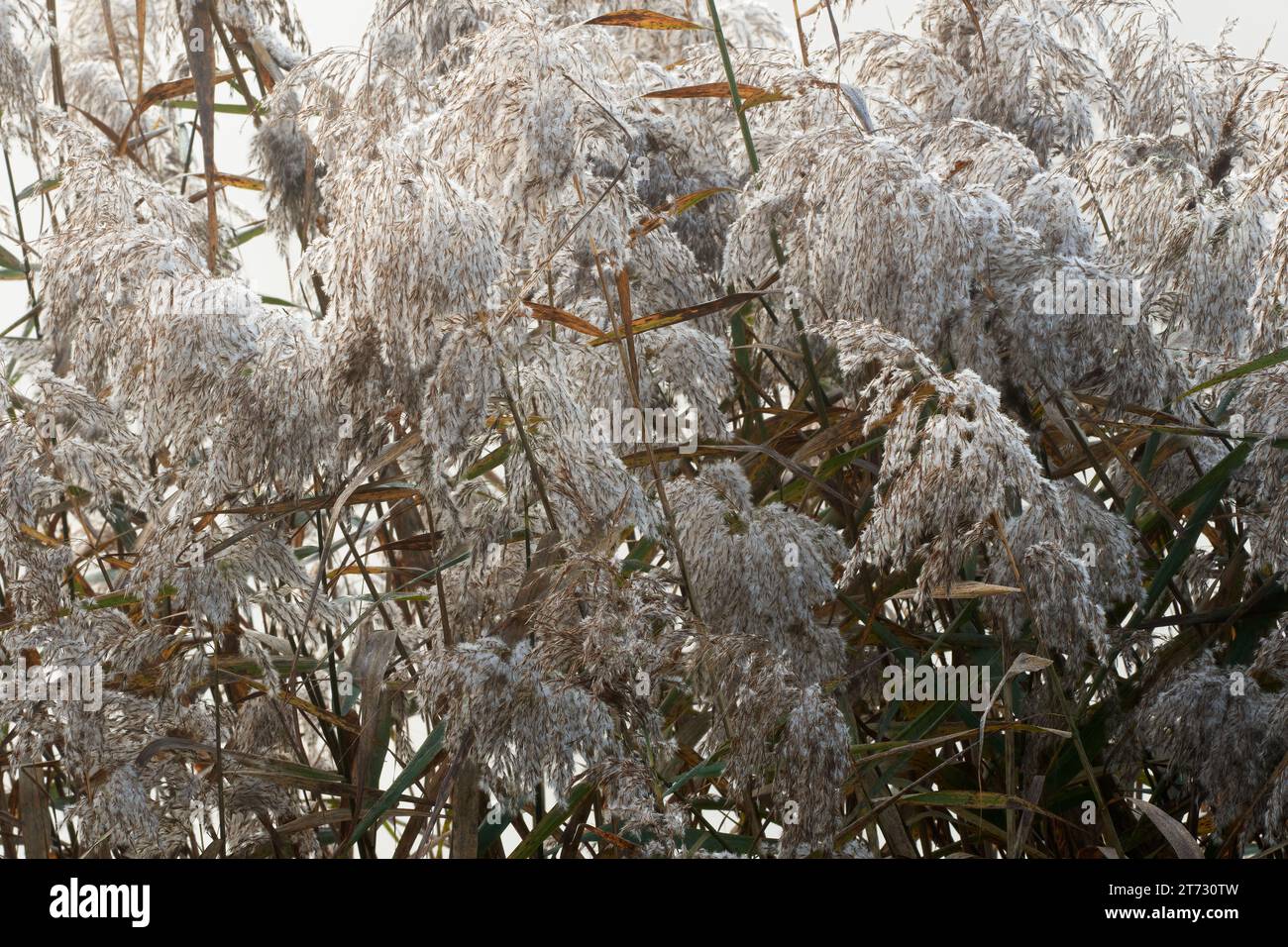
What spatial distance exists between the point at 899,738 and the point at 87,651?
0.81 meters

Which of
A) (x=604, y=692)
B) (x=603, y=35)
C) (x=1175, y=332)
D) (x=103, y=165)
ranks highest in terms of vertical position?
(x=603, y=35)

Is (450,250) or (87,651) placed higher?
(450,250)

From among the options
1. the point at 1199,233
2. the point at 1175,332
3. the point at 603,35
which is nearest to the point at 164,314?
the point at 603,35

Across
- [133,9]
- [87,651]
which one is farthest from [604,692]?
[133,9]

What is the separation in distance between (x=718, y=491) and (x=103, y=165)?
0.74 metres

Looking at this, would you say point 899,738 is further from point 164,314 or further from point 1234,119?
point 1234,119

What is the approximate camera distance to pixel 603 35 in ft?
5.24

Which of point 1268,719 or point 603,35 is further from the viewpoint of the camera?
point 603,35

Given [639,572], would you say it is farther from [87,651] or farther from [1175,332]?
[1175,332]

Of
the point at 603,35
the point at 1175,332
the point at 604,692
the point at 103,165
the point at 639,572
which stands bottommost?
the point at 604,692
